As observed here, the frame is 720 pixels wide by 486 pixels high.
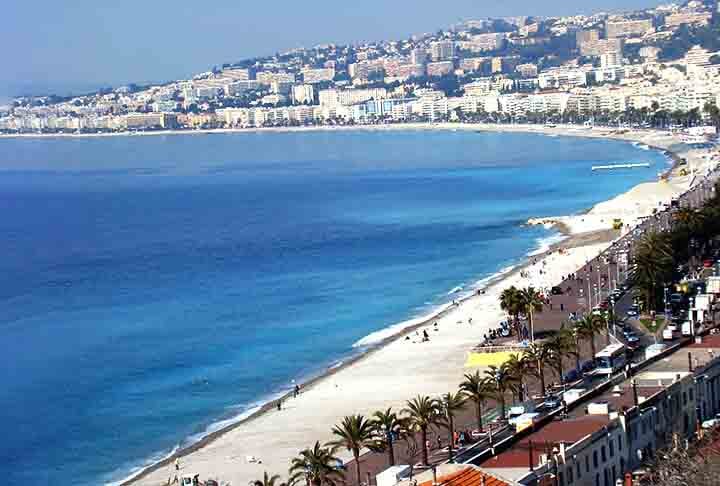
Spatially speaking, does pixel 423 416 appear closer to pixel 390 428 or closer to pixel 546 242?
pixel 390 428

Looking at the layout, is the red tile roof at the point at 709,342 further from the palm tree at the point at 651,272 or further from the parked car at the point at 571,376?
the palm tree at the point at 651,272

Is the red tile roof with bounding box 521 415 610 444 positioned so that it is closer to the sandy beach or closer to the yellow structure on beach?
the sandy beach

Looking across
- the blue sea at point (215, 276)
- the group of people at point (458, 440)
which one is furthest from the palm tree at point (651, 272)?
the group of people at point (458, 440)

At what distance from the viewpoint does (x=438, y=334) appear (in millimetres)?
37281

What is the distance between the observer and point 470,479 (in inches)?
635

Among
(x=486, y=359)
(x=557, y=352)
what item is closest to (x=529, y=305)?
(x=486, y=359)

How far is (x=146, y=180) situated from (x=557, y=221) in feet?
192

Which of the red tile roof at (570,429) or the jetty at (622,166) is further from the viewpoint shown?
the jetty at (622,166)

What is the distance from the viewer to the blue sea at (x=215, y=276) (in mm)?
31922

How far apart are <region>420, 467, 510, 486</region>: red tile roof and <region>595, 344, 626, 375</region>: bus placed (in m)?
9.39

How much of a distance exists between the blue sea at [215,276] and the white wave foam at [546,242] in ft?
1.25

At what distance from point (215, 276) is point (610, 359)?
27.9 metres

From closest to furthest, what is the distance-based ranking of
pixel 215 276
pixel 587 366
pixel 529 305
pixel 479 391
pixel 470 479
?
1. pixel 470 479
2. pixel 479 391
3. pixel 587 366
4. pixel 529 305
5. pixel 215 276

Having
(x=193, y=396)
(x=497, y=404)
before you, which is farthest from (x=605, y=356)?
(x=193, y=396)
